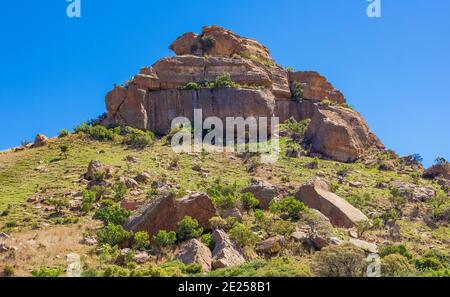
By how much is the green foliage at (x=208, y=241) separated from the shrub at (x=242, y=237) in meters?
1.03

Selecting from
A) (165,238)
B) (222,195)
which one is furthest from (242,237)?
(222,195)

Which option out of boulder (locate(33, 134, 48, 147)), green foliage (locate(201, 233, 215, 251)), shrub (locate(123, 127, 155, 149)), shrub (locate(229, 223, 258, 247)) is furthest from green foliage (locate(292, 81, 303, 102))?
green foliage (locate(201, 233, 215, 251))

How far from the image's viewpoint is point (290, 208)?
33750 millimetres

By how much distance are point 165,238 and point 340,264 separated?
32.3 feet

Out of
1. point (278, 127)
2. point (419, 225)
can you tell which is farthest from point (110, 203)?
point (278, 127)

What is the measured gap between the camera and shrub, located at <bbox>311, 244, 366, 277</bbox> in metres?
22.6

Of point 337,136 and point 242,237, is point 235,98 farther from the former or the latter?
point 242,237

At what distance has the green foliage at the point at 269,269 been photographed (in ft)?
72.2

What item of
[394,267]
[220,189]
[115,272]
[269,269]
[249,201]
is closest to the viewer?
[269,269]

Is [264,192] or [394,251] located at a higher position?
[264,192]

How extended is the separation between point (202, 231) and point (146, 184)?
13217mm

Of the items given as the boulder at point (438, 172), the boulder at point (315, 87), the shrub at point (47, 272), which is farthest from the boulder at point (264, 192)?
the boulder at point (315, 87)

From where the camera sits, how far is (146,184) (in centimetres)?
4259
